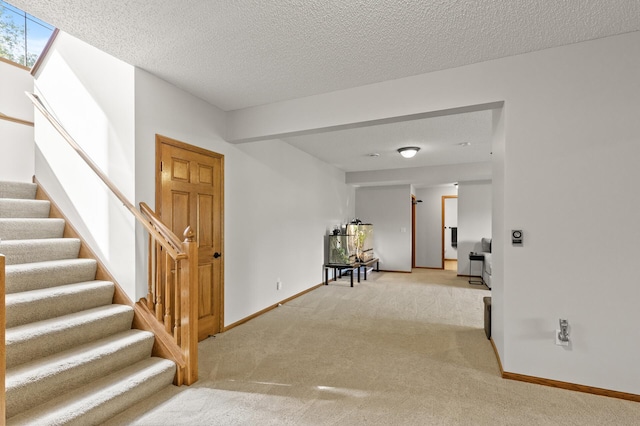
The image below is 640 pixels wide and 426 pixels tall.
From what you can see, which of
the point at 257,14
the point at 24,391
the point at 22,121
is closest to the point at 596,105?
the point at 257,14

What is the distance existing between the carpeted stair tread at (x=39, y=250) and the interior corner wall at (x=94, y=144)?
0.52ft

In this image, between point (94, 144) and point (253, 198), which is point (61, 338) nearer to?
point (94, 144)

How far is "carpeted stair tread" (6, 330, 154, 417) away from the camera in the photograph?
184 centimetres

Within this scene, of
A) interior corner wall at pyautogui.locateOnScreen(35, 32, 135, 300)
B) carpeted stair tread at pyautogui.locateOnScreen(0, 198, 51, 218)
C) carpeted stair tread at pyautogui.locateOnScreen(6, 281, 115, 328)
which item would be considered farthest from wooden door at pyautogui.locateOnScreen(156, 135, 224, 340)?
carpeted stair tread at pyautogui.locateOnScreen(0, 198, 51, 218)

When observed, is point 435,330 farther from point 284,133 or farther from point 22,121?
point 22,121

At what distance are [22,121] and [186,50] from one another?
2924 mm

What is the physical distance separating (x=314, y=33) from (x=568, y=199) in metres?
2.30

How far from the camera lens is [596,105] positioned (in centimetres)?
240

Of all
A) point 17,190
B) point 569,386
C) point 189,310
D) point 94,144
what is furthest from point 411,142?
point 17,190

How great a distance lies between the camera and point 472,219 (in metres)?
7.62

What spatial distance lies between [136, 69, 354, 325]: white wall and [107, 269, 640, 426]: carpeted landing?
26.6 inches

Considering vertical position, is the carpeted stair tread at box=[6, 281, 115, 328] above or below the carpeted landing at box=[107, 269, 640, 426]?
above

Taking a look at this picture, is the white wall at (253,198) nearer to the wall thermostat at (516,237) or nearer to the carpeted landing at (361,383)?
the carpeted landing at (361,383)

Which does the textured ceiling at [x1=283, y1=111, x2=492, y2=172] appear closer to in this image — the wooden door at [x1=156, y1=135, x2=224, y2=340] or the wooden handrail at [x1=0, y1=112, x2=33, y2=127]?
the wooden door at [x1=156, y1=135, x2=224, y2=340]
